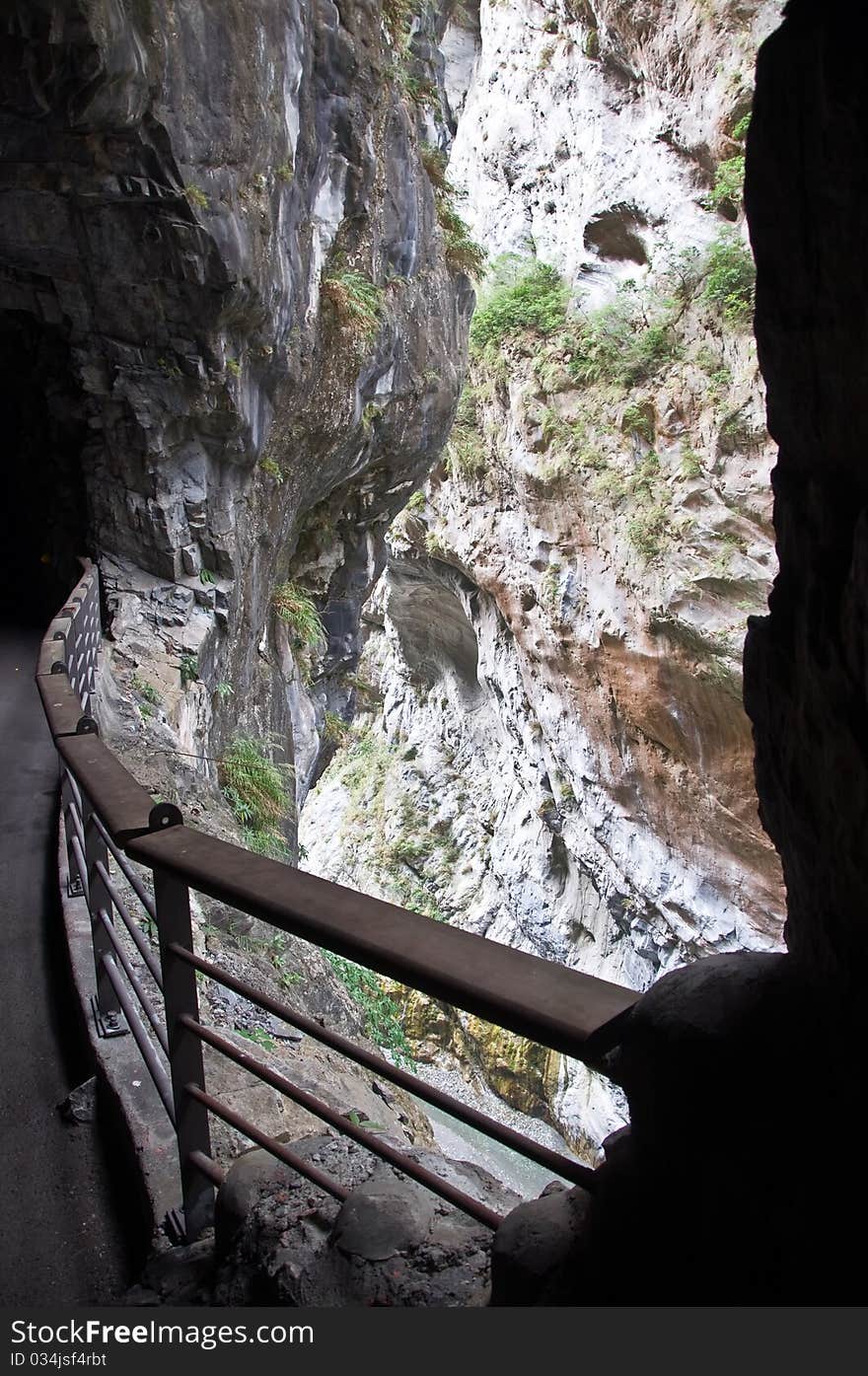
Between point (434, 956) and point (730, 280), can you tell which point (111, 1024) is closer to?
point (434, 956)

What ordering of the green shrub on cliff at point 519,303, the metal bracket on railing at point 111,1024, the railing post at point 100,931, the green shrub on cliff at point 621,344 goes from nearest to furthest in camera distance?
the railing post at point 100,931 → the metal bracket on railing at point 111,1024 → the green shrub on cliff at point 621,344 → the green shrub on cliff at point 519,303

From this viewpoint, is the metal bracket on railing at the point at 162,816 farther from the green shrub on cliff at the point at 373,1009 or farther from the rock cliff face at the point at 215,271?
the rock cliff face at the point at 215,271

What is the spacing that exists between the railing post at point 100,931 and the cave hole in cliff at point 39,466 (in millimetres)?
7589

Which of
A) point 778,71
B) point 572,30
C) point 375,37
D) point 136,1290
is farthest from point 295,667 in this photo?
point 572,30

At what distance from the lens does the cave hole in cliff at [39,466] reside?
938cm

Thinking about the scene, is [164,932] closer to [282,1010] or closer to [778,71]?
[282,1010]

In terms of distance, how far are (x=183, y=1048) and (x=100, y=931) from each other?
3.20 ft

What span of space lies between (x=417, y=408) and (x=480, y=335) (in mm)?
7350

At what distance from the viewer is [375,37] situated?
1040 centimetres

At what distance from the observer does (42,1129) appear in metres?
2.64

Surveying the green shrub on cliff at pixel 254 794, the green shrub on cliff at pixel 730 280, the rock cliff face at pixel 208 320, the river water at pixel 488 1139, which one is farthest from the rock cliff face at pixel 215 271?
the river water at pixel 488 1139

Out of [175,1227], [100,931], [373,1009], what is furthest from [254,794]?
[175,1227]

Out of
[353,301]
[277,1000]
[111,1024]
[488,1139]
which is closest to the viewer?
[277,1000]

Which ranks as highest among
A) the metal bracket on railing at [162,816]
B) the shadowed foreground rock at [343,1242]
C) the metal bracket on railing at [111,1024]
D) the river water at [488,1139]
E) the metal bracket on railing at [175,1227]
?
the metal bracket on railing at [162,816]
